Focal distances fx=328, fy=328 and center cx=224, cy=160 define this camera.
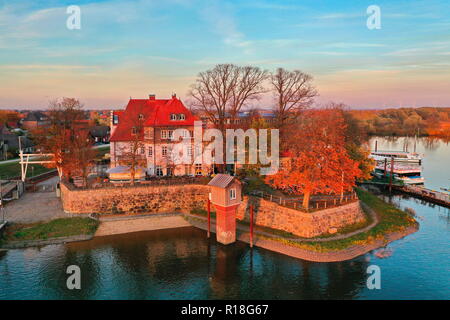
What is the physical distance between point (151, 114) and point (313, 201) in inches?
1124

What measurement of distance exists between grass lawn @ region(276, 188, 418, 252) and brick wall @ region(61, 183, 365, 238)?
2131 mm

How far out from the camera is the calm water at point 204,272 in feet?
82.4

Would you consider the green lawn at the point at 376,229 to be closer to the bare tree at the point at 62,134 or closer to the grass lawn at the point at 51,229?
the grass lawn at the point at 51,229

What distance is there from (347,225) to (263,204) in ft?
31.8

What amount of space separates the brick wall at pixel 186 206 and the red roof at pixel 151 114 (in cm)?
1200

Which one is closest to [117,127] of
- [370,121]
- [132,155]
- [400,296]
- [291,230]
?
[132,155]

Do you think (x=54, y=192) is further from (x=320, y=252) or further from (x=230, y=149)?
(x=320, y=252)

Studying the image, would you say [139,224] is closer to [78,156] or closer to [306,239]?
[78,156]

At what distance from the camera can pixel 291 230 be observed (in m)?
35.1

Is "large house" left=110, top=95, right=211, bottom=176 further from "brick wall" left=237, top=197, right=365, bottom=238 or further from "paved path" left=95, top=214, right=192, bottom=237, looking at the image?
"brick wall" left=237, top=197, right=365, bottom=238

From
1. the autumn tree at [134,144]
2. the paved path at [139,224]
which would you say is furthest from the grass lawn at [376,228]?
the autumn tree at [134,144]

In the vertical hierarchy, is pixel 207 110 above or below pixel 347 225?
above

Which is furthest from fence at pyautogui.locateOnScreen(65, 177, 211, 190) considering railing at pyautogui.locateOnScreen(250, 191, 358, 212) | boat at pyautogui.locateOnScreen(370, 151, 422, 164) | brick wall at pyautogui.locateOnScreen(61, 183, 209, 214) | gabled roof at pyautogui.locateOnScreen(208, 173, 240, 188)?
boat at pyautogui.locateOnScreen(370, 151, 422, 164)

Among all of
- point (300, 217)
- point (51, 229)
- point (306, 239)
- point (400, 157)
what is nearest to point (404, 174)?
point (400, 157)
